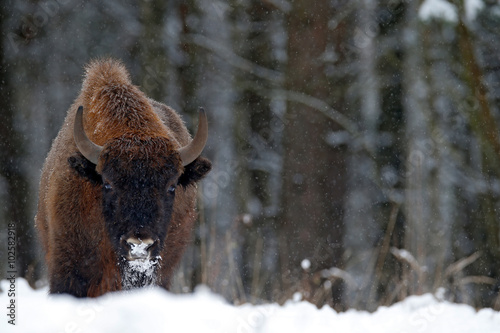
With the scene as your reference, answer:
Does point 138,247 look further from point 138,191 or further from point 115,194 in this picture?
point 115,194

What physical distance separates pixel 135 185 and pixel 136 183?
2cm

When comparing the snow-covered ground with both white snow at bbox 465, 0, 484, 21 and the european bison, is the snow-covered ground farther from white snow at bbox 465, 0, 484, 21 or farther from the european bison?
white snow at bbox 465, 0, 484, 21

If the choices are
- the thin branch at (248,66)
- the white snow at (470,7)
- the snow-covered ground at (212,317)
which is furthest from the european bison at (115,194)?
the thin branch at (248,66)

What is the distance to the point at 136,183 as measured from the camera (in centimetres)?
559

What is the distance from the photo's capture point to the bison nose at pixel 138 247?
5179mm

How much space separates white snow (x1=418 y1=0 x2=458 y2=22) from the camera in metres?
8.49

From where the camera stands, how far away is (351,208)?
59.3ft

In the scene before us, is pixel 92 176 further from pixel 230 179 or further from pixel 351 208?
pixel 351 208

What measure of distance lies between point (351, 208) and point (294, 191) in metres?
8.45

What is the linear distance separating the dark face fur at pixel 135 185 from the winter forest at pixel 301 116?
147cm

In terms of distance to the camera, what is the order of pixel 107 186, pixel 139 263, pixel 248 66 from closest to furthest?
pixel 139 263, pixel 107 186, pixel 248 66

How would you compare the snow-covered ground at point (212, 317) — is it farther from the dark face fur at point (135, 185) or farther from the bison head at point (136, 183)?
the dark face fur at point (135, 185)

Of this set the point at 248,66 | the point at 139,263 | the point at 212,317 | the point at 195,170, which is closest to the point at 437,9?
the point at 248,66

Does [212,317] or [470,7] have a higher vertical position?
[470,7]
